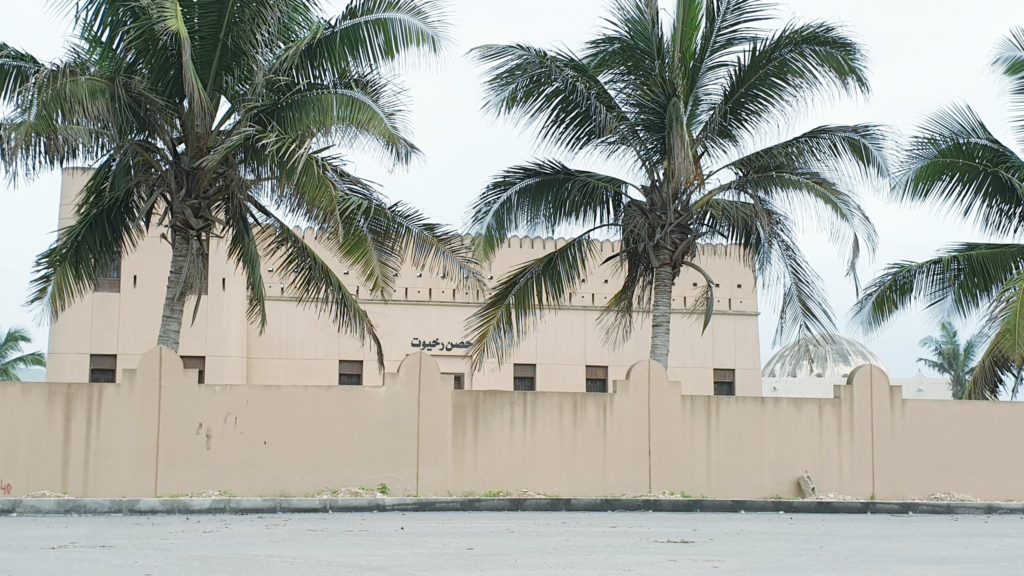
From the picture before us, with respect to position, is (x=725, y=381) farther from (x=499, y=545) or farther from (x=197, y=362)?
(x=499, y=545)

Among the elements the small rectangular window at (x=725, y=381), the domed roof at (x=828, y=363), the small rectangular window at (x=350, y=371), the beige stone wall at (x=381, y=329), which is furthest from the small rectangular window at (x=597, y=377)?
the domed roof at (x=828, y=363)

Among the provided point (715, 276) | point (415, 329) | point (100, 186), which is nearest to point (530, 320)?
point (415, 329)

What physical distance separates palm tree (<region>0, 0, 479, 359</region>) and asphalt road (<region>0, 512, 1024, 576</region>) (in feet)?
13.9

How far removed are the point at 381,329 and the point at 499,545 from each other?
2229cm

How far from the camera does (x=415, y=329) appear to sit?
3269cm

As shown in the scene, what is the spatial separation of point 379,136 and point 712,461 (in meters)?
6.98

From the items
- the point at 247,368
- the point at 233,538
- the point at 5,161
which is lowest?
the point at 233,538

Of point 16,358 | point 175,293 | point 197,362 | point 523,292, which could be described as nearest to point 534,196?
point 523,292

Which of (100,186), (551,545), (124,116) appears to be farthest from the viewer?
(100,186)

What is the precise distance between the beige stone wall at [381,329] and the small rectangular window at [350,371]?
6.8 inches

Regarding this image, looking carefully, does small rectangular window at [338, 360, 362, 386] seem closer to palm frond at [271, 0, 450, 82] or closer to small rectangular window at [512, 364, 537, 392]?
small rectangular window at [512, 364, 537, 392]

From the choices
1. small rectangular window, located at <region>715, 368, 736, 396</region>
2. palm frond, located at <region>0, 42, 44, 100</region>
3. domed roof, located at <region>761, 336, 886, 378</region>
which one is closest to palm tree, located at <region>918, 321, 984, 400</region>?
domed roof, located at <region>761, 336, 886, 378</region>

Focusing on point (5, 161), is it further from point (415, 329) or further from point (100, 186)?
point (415, 329)

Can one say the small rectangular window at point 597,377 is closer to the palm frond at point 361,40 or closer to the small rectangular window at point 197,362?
the small rectangular window at point 197,362
